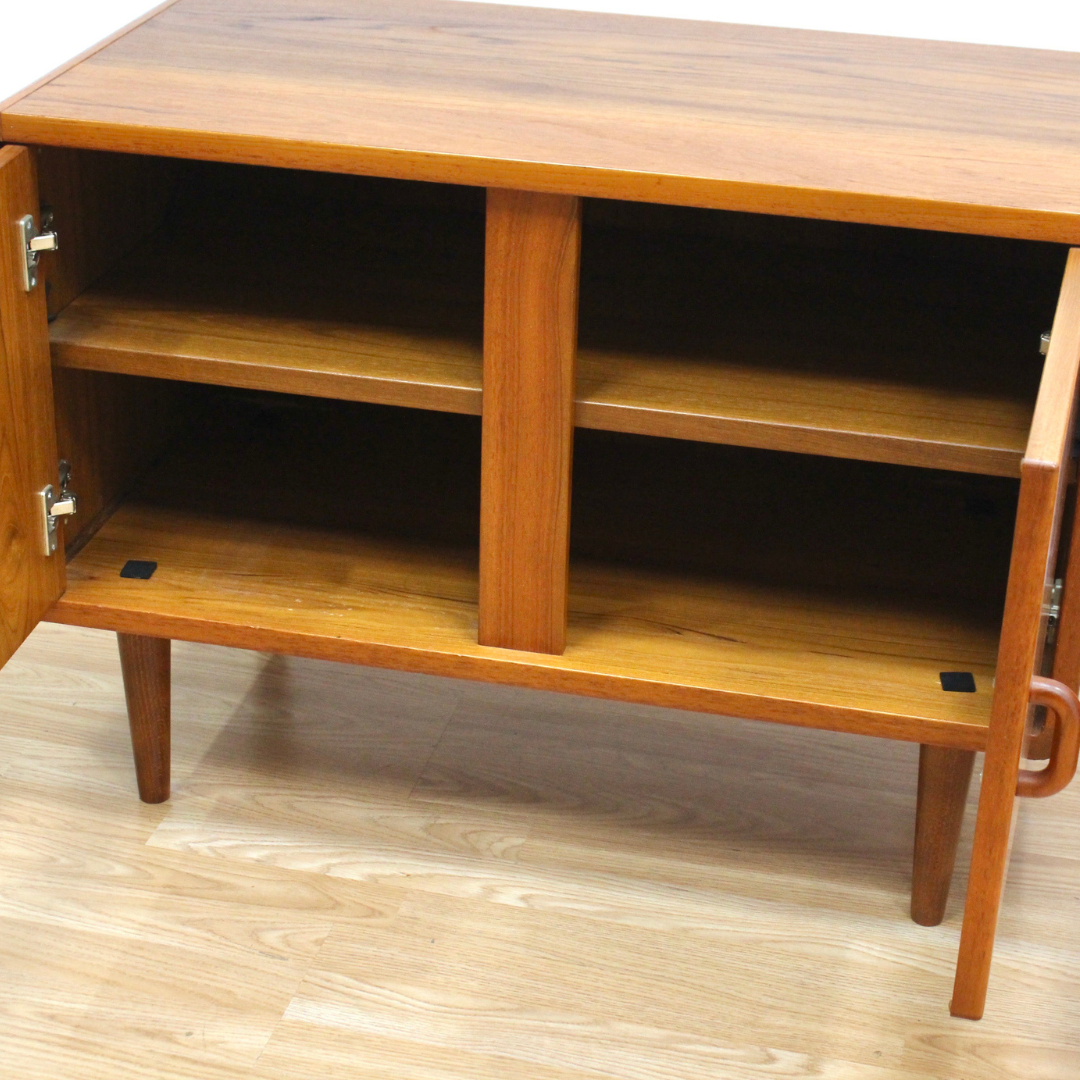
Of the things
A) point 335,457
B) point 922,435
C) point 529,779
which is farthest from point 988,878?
point 335,457

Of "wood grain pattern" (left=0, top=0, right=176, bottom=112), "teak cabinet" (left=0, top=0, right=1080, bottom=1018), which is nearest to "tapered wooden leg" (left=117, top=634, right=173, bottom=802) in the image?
"teak cabinet" (left=0, top=0, right=1080, bottom=1018)

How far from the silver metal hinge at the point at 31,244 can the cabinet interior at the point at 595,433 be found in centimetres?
5

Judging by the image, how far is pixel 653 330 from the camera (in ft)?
3.38

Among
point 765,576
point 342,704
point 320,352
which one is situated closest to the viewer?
point 320,352

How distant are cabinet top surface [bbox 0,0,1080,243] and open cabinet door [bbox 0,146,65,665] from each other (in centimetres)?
5

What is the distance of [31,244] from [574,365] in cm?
33

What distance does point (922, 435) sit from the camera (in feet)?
2.99

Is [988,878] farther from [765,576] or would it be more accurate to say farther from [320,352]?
[320,352]

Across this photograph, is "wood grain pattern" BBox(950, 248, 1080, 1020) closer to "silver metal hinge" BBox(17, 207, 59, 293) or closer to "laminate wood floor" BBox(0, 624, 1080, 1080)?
"laminate wood floor" BBox(0, 624, 1080, 1080)

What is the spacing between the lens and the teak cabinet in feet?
2.95

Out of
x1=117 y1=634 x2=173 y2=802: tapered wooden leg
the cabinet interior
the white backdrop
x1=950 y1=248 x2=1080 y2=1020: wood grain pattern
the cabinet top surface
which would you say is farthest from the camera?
the white backdrop

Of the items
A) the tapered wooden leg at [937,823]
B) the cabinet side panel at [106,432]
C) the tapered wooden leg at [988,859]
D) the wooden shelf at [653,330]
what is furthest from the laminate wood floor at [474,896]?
the wooden shelf at [653,330]

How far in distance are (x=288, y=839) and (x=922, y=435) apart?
583 mm

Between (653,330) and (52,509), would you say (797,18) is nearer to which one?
(653,330)
